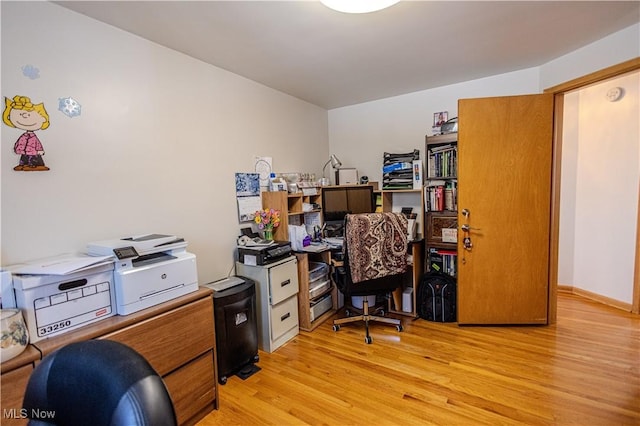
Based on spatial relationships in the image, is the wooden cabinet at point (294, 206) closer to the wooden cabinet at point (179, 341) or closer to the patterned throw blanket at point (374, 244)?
the patterned throw blanket at point (374, 244)

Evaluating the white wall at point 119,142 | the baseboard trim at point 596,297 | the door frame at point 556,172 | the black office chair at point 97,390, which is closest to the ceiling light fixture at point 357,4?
the white wall at point 119,142

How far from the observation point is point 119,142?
1.89m

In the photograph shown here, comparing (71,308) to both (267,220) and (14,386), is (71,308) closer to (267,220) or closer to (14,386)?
(14,386)

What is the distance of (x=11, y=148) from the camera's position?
1.48 meters

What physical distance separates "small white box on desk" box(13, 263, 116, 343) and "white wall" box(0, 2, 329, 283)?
0.40m

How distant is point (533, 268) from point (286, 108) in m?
2.85

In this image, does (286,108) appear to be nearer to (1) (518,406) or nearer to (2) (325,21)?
(2) (325,21)

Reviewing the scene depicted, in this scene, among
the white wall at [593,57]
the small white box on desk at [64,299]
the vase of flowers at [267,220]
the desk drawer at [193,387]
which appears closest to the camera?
the small white box on desk at [64,299]

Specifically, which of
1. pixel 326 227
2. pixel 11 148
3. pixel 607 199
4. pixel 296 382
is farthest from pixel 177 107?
pixel 607 199

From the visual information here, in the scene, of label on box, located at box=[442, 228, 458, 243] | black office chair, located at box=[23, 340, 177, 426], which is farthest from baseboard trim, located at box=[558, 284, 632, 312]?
black office chair, located at box=[23, 340, 177, 426]

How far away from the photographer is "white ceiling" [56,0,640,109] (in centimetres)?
174

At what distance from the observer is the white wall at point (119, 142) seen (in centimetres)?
152

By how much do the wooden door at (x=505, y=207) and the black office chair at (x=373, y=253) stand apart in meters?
0.62

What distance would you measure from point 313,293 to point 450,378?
133cm
